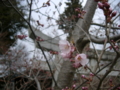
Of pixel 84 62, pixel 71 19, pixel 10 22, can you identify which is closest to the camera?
pixel 84 62

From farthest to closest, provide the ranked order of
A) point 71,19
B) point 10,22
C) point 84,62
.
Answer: point 10,22 < point 71,19 < point 84,62

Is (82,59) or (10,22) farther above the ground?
(10,22)

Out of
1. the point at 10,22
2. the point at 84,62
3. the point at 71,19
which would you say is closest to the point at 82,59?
the point at 84,62

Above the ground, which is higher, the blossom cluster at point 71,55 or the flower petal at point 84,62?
the blossom cluster at point 71,55

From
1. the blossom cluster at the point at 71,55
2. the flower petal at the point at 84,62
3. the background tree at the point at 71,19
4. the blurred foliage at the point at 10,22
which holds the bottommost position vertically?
the flower petal at the point at 84,62

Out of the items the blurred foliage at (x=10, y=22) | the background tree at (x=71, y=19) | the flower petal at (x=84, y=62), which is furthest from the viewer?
the blurred foliage at (x=10, y=22)

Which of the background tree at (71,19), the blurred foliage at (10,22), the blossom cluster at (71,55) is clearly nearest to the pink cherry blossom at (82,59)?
the blossom cluster at (71,55)

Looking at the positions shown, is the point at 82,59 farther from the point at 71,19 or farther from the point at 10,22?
the point at 10,22

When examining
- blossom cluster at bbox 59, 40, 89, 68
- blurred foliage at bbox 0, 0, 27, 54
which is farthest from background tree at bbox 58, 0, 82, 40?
blurred foliage at bbox 0, 0, 27, 54

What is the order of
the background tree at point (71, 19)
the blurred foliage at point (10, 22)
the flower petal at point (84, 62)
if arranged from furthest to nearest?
the blurred foliage at point (10, 22) → the background tree at point (71, 19) → the flower petal at point (84, 62)

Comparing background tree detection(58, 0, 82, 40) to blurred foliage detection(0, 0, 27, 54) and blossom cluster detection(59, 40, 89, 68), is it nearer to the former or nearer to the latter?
blossom cluster detection(59, 40, 89, 68)

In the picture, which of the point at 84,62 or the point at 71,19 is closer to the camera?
the point at 84,62

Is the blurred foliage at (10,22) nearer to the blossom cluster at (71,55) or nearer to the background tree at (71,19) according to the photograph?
the background tree at (71,19)

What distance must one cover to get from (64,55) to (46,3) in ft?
4.84
